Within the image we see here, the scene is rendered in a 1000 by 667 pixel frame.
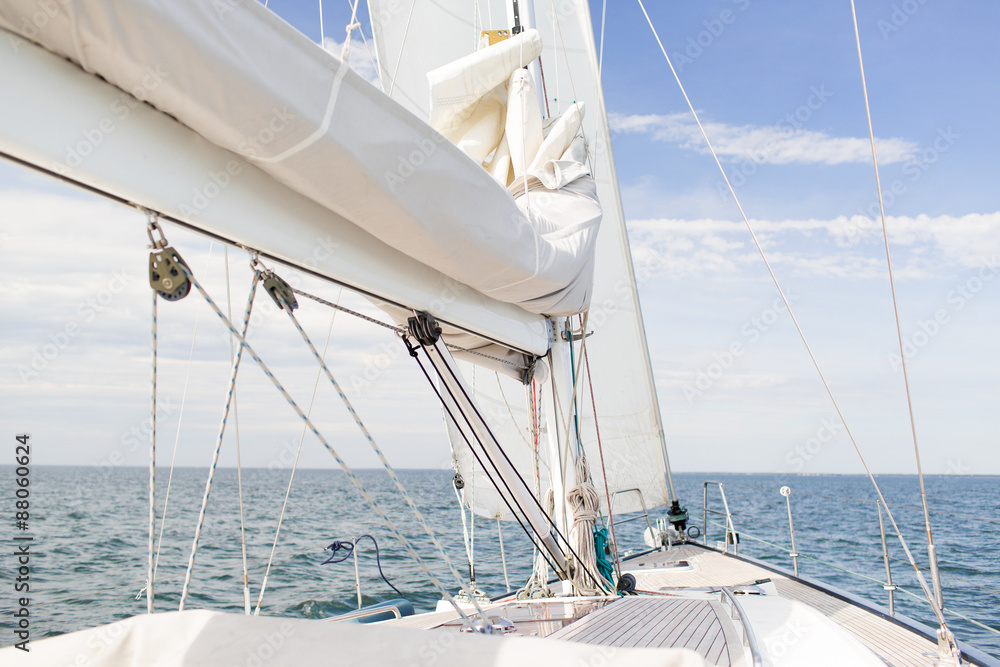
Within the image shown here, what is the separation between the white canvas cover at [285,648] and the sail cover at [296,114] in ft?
4.02

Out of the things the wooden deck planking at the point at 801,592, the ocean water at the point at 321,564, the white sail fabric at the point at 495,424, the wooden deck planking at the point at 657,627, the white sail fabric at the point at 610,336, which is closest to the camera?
the wooden deck planking at the point at 657,627

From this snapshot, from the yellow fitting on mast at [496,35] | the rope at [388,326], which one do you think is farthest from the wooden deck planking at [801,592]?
the yellow fitting on mast at [496,35]

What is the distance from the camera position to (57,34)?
1.35 metres

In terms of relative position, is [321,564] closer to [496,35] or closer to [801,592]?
[801,592]

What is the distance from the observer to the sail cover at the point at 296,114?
141 cm

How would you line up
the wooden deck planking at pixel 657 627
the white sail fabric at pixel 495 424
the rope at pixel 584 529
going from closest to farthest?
the wooden deck planking at pixel 657 627
the rope at pixel 584 529
the white sail fabric at pixel 495 424

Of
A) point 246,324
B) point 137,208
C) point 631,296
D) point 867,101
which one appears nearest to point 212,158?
point 137,208

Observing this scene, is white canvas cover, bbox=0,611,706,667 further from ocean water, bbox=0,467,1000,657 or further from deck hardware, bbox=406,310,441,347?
ocean water, bbox=0,467,1000,657

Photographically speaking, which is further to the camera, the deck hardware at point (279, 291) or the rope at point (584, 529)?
the rope at point (584, 529)

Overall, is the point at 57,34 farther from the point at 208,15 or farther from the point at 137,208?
the point at 137,208

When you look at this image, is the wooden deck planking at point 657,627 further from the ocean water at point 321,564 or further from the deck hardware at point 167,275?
the deck hardware at point 167,275

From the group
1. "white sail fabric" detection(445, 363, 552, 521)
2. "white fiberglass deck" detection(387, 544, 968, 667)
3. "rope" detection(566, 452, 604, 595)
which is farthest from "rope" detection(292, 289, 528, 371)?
"white sail fabric" detection(445, 363, 552, 521)

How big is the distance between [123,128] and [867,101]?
298cm

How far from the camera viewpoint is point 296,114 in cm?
171
